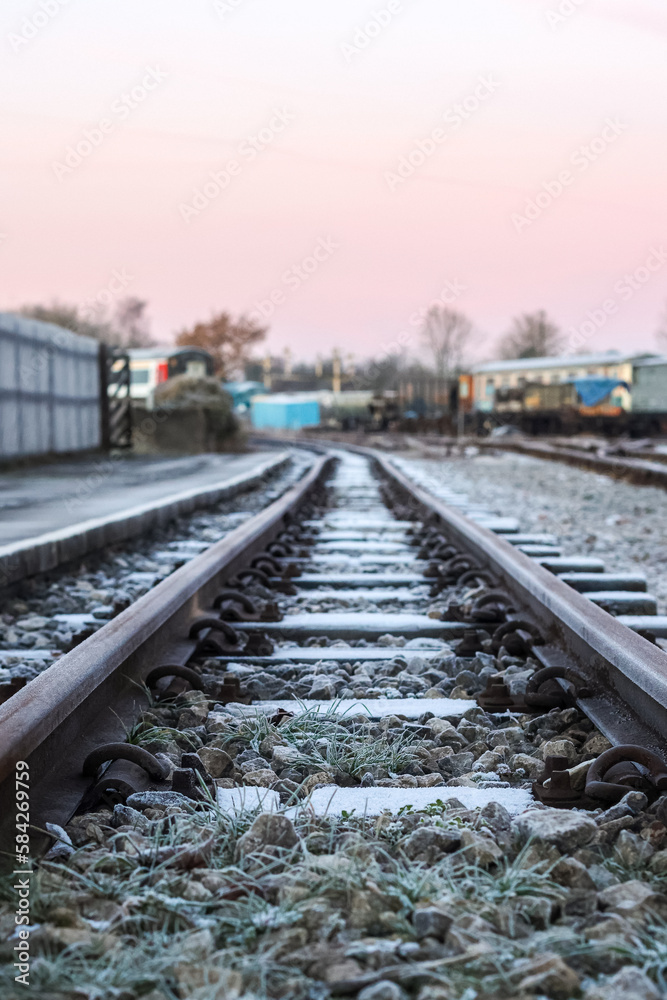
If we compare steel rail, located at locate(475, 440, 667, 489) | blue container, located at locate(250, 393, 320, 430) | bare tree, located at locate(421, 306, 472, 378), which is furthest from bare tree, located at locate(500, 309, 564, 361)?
steel rail, located at locate(475, 440, 667, 489)

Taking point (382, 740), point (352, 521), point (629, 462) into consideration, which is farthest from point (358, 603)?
point (629, 462)

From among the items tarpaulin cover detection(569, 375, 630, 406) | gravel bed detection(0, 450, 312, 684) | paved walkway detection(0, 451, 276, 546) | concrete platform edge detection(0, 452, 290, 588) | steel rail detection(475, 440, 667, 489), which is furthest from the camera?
tarpaulin cover detection(569, 375, 630, 406)

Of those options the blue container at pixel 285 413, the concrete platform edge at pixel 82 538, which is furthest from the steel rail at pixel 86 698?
the blue container at pixel 285 413

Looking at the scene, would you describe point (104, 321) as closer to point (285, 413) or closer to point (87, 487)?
point (285, 413)

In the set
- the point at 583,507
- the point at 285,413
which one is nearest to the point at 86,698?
the point at 583,507

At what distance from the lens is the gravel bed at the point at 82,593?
125 inches

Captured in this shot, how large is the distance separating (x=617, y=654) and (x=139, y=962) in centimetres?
145

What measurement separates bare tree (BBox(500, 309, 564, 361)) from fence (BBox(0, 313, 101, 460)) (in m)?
59.3

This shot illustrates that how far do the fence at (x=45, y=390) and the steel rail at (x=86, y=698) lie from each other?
10953 millimetres

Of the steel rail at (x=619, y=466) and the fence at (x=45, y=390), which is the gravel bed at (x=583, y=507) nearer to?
the steel rail at (x=619, y=466)

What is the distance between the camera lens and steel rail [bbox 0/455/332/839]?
165 cm

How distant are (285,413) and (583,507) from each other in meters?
35.7

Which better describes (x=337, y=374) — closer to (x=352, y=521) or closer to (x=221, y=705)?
(x=352, y=521)

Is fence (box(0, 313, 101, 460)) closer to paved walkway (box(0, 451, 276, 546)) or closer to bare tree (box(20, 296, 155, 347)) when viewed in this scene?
paved walkway (box(0, 451, 276, 546))
